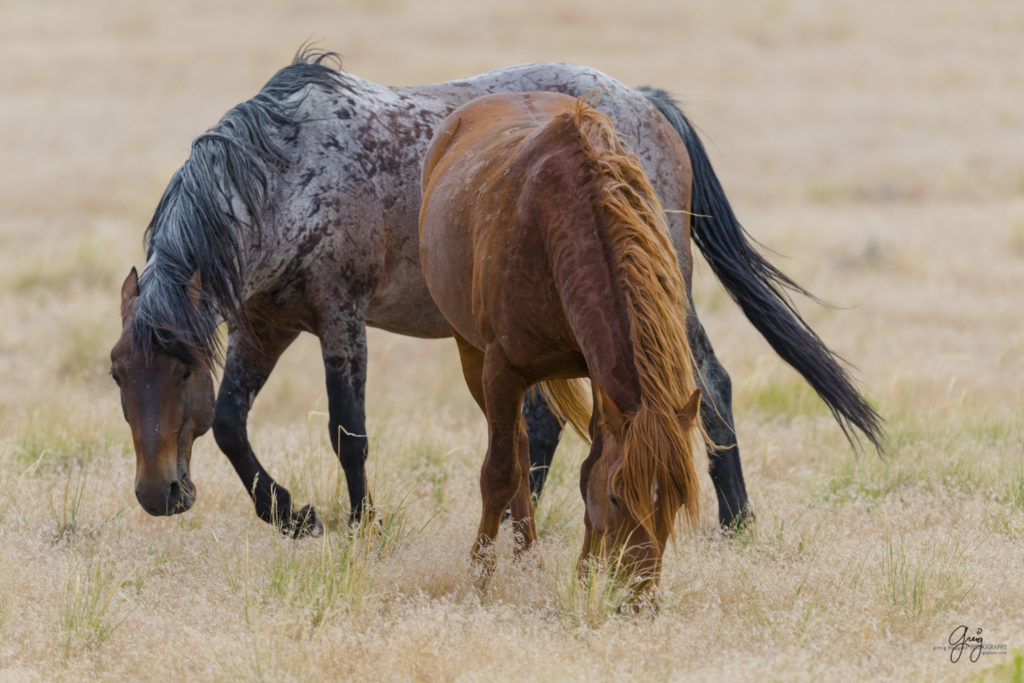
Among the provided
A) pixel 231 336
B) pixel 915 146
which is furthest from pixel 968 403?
pixel 915 146

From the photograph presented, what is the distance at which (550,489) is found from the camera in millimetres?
5180

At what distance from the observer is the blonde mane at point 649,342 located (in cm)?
292

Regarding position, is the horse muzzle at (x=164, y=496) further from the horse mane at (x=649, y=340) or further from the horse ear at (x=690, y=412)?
the horse ear at (x=690, y=412)

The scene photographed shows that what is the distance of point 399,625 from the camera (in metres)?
3.38

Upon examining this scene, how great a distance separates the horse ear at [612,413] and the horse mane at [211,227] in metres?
1.61

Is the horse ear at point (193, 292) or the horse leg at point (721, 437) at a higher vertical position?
the horse ear at point (193, 292)

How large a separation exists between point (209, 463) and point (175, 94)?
49.1 ft

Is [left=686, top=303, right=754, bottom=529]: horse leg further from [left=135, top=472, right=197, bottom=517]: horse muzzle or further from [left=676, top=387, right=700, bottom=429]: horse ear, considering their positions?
[left=135, top=472, right=197, bottom=517]: horse muzzle

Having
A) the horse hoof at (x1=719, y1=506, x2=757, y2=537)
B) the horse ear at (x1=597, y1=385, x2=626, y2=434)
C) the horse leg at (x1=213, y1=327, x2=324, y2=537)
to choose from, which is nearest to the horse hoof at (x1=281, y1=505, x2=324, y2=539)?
the horse leg at (x1=213, y1=327, x2=324, y2=537)

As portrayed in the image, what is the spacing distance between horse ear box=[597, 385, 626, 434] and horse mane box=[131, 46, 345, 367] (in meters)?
1.61

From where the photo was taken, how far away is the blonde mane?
292cm

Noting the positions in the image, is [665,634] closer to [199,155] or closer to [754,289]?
[754,289]

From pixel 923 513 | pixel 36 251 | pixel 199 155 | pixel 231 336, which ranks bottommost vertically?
pixel 36 251

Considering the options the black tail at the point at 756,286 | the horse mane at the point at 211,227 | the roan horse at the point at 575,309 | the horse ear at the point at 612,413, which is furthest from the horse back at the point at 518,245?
the black tail at the point at 756,286
